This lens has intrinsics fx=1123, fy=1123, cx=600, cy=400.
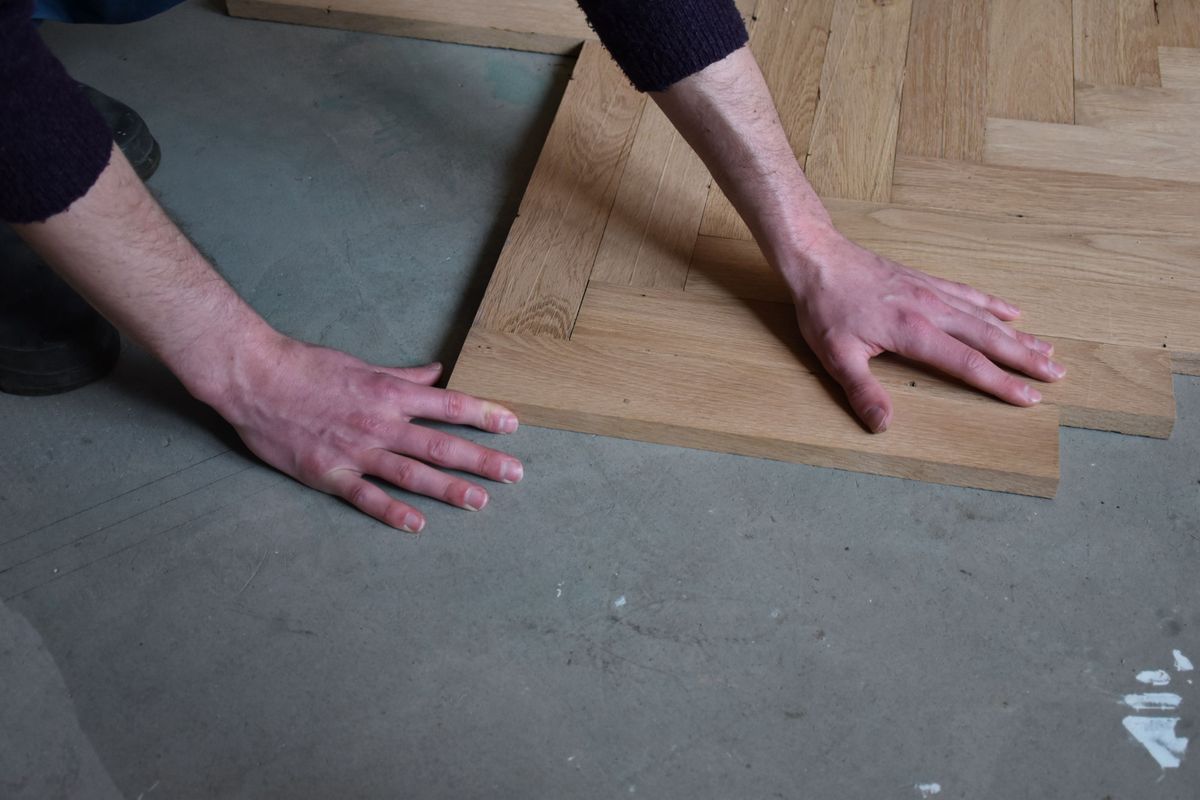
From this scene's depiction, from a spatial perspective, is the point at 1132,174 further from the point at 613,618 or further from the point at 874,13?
the point at 613,618

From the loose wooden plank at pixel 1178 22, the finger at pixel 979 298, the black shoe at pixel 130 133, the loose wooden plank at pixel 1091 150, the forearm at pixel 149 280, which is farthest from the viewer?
the loose wooden plank at pixel 1178 22

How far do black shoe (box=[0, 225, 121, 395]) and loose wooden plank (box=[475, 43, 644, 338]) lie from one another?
1.96 feet

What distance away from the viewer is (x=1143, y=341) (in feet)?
5.42

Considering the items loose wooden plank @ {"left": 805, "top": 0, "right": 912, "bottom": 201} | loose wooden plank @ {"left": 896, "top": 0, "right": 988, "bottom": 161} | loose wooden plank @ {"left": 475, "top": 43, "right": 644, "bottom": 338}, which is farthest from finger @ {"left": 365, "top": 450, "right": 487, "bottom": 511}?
loose wooden plank @ {"left": 896, "top": 0, "right": 988, "bottom": 161}

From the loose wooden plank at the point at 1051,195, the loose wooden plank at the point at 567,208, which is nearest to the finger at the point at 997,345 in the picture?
the loose wooden plank at the point at 1051,195

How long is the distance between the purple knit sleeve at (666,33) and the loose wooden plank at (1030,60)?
74cm

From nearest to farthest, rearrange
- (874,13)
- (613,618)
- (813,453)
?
(613,618)
(813,453)
(874,13)

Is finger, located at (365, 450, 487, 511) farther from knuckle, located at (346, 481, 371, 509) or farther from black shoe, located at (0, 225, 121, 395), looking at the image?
black shoe, located at (0, 225, 121, 395)

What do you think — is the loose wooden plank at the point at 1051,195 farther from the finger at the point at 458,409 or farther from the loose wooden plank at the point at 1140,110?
the finger at the point at 458,409

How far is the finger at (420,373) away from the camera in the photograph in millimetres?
1651

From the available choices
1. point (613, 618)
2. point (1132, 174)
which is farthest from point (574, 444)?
point (1132, 174)

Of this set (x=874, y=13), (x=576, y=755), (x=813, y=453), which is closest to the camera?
(x=576, y=755)

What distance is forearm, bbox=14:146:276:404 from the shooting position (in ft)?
4.44

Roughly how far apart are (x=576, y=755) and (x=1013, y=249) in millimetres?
1048
